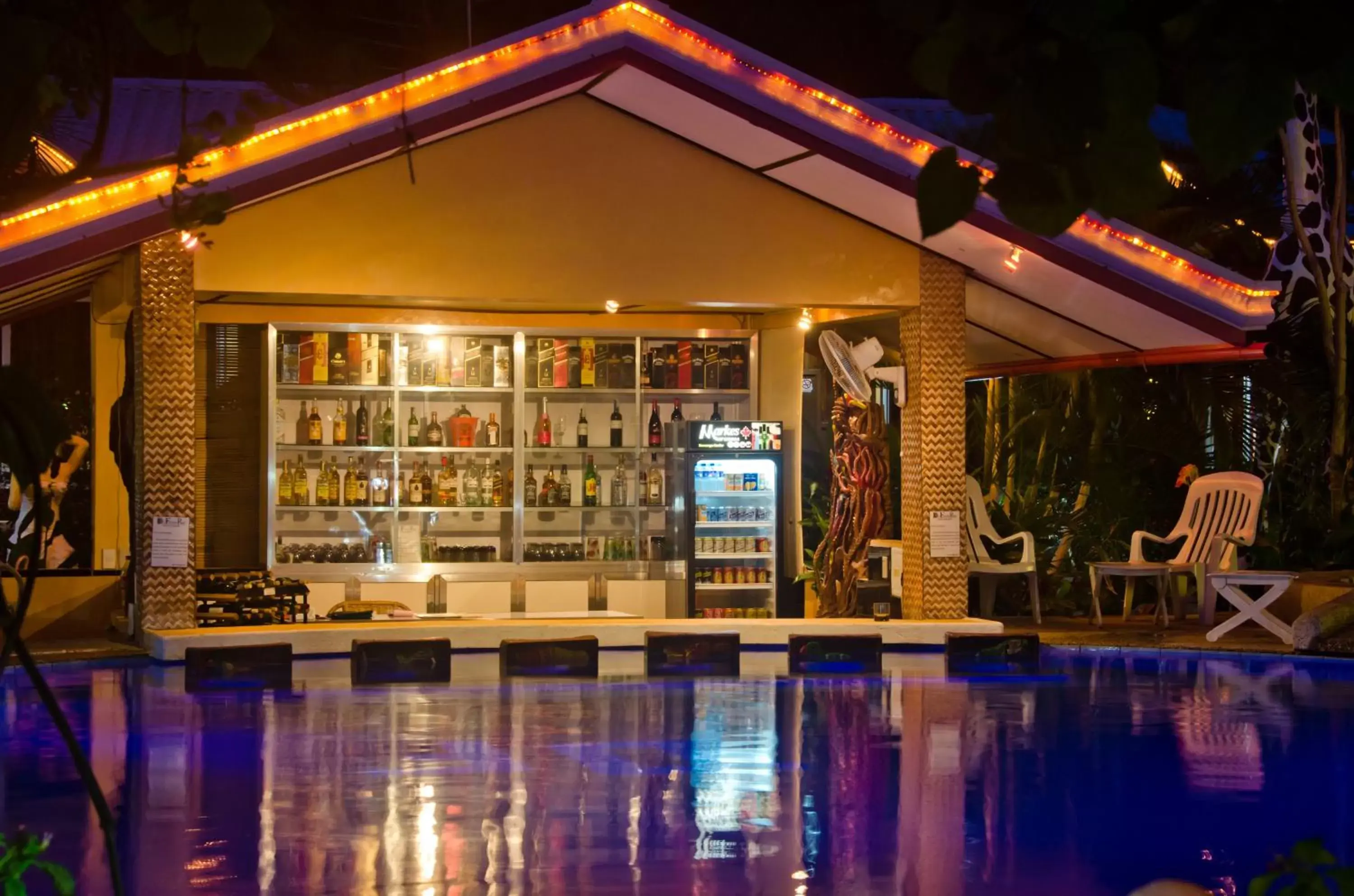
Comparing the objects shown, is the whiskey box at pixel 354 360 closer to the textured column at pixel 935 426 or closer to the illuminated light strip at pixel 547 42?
the illuminated light strip at pixel 547 42

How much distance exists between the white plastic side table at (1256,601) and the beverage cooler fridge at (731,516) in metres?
3.44

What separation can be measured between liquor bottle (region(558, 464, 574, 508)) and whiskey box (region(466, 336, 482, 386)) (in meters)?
0.98

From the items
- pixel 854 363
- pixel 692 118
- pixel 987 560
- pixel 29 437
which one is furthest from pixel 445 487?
pixel 29 437

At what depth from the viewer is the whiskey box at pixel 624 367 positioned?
12797 mm

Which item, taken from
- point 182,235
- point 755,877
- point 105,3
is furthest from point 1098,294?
point 105,3

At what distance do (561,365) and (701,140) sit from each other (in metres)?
Answer: 2.44

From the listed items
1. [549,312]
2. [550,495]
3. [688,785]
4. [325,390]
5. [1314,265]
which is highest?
[1314,265]

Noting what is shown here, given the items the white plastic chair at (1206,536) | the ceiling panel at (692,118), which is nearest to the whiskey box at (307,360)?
the ceiling panel at (692,118)

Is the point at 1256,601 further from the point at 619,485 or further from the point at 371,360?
the point at 371,360

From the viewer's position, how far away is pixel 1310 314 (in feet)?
43.4

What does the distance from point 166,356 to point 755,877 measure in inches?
281

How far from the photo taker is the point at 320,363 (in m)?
12.2

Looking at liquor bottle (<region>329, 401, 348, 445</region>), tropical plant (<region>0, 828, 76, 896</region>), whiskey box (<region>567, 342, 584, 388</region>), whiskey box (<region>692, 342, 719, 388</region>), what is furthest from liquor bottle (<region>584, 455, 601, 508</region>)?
tropical plant (<region>0, 828, 76, 896</region>)

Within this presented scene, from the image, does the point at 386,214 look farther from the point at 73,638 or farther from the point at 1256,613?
the point at 1256,613
